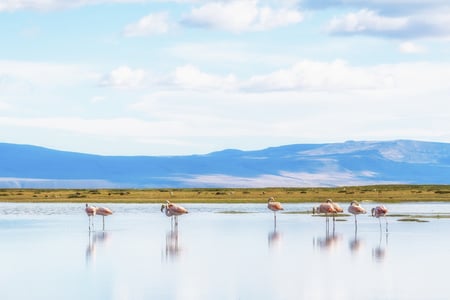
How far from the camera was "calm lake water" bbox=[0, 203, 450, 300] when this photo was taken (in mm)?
20766

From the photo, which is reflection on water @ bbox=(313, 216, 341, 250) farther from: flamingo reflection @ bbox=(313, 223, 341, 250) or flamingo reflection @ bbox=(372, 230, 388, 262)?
flamingo reflection @ bbox=(372, 230, 388, 262)

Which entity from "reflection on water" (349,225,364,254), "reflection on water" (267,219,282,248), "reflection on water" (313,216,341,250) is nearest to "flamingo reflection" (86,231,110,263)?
"reflection on water" (267,219,282,248)

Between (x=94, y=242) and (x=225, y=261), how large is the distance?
8177mm

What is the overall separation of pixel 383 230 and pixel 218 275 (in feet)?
54.1

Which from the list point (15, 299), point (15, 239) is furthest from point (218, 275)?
point (15, 239)

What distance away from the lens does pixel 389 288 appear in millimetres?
20906

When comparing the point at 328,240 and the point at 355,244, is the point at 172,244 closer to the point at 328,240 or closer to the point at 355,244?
the point at 328,240

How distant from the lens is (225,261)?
1030 inches

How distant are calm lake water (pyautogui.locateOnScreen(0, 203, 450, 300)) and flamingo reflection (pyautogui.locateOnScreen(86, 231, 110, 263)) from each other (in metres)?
0.04

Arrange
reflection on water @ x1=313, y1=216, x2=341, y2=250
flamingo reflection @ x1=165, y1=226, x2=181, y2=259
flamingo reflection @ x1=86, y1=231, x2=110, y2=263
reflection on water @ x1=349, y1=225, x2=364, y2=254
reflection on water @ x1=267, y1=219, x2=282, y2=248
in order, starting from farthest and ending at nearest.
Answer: reflection on water @ x1=267, y1=219, x2=282, y2=248 → reflection on water @ x1=313, y1=216, x2=341, y2=250 → reflection on water @ x1=349, y1=225, x2=364, y2=254 → flamingo reflection @ x1=165, y1=226, x2=181, y2=259 → flamingo reflection @ x1=86, y1=231, x2=110, y2=263

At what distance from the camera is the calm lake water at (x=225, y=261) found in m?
20.8

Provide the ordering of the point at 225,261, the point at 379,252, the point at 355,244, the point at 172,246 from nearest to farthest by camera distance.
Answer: the point at 225,261, the point at 379,252, the point at 172,246, the point at 355,244

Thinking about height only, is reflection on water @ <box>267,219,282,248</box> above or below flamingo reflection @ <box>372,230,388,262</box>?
above

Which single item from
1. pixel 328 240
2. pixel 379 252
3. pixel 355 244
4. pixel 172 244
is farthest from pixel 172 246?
pixel 379 252
